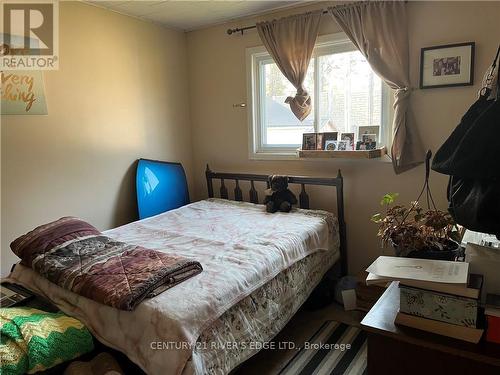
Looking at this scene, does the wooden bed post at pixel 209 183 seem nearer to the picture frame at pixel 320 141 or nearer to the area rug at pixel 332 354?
the picture frame at pixel 320 141

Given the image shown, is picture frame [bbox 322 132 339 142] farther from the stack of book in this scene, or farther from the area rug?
the stack of book

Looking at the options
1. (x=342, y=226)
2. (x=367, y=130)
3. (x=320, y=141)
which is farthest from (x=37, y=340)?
(x=367, y=130)

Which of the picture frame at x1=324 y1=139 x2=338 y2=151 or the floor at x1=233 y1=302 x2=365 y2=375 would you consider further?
the picture frame at x1=324 y1=139 x2=338 y2=151

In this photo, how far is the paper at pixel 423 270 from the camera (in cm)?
113

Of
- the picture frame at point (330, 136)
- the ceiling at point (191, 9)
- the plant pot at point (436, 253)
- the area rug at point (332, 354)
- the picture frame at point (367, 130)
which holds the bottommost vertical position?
the area rug at point (332, 354)

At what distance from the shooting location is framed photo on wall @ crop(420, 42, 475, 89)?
7.47 feet

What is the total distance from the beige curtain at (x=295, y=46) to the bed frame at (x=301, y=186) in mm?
524

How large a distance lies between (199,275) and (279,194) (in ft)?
4.54

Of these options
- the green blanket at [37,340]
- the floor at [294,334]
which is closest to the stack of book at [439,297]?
the floor at [294,334]

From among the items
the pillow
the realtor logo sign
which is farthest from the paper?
the realtor logo sign

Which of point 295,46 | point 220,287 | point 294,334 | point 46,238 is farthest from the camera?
point 295,46

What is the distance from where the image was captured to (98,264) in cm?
171

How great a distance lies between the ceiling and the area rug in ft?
8.01

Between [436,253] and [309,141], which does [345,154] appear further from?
[436,253]
